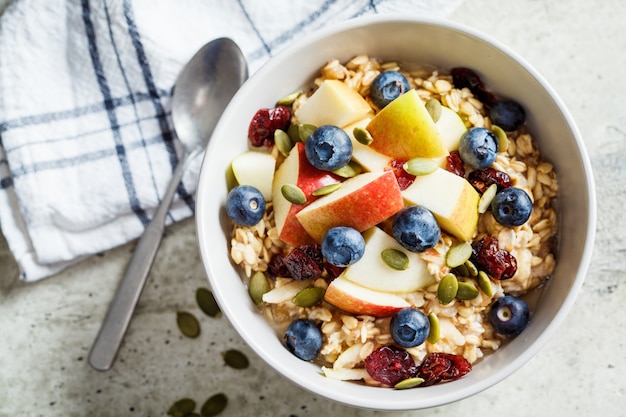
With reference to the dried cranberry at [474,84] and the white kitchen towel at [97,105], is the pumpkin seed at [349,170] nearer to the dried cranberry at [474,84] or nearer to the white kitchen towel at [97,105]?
the dried cranberry at [474,84]

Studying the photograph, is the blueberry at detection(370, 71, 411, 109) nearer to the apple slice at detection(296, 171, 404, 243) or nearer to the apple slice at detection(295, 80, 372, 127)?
the apple slice at detection(295, 80, 372, 127)

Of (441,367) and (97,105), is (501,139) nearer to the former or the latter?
(441,367)

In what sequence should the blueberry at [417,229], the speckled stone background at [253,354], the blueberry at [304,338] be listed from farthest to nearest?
the speckled stone background at [253,354]
the blueberry at [304,338]
the blueberry at [417,229]

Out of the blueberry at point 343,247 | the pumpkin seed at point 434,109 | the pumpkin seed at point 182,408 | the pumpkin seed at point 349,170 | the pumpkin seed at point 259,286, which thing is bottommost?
the pumpkin seed at point 182,408

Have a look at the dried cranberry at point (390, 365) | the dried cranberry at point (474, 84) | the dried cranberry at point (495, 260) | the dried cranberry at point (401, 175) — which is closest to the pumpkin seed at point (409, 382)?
the dried cranberry at point (390, 365)

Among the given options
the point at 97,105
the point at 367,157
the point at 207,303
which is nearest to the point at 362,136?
the point at 367,157

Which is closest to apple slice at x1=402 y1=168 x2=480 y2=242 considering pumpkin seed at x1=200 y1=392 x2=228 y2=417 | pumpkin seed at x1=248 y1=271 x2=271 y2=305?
pumpkin seed at x1=248 y1=271 x2=271 y2=305
